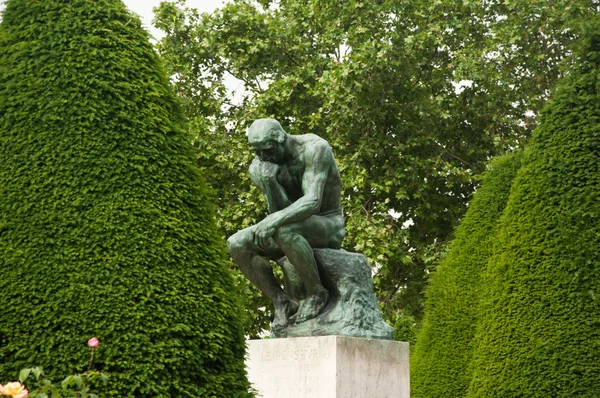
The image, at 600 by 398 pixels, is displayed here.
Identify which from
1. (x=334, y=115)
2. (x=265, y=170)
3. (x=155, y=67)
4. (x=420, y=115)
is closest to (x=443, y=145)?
(x=420, y=115)

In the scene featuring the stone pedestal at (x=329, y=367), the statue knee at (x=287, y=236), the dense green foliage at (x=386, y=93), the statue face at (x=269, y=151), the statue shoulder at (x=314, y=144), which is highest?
the dense green foliage at (x=386, y=93)

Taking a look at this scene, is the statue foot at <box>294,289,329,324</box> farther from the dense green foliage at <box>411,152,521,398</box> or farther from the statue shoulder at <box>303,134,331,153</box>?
the dense green foliage at <box>411,152,521,398</box>

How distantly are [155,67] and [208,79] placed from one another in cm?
1337

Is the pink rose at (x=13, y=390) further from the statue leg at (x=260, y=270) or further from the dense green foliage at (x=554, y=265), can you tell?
the dense green foliage at (x=554, y=265)

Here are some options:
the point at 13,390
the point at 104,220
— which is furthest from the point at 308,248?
the point at 13,390

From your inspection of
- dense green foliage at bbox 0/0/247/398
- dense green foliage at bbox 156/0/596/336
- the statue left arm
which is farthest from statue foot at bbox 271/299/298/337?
dense green foliage at bbox 156/0/596/336

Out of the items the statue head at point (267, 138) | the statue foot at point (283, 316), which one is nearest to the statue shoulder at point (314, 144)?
the statue head at point (267, 138)

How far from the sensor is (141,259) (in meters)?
5.36

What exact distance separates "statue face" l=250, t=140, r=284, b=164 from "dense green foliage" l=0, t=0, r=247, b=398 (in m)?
1.50

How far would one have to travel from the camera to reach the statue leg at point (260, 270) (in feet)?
25.6

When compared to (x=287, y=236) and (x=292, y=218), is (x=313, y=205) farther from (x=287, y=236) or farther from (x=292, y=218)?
(x=287, y=236)

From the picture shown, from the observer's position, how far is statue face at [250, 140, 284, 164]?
7438 millimetres

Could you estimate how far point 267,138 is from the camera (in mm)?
7410

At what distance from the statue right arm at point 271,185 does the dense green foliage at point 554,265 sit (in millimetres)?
2356
